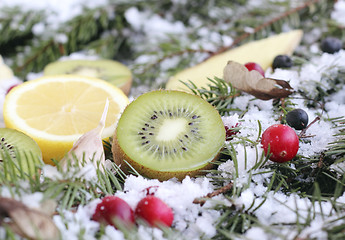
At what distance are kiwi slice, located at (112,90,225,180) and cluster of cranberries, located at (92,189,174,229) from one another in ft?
0.26

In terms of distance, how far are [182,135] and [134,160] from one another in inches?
3.1

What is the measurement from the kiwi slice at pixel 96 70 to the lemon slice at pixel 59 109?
0.54ft

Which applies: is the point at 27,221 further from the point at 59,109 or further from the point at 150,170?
the point at 59,109

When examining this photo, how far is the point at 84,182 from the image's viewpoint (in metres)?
0.40

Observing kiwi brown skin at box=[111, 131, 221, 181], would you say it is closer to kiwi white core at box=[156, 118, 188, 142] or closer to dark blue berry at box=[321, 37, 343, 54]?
kiwi white core at box=[156, 118, 188, 142]

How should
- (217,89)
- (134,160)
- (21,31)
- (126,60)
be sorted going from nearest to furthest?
(134,160)
(217,89)
(21,31)
(126,60)

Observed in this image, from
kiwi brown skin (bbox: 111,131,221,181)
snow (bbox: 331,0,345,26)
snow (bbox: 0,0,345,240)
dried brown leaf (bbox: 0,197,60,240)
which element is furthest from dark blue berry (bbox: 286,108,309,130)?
snow (bbox: 331,0,345,26)

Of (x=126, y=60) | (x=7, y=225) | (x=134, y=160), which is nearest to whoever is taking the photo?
(x=7, y=225)

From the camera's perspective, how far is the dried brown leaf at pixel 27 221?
0.32m

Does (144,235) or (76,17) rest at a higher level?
(76,17)

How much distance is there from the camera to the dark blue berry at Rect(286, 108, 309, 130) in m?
0.53

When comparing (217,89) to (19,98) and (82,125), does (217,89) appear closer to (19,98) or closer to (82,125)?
(82,125)

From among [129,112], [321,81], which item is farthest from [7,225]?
[321,81]

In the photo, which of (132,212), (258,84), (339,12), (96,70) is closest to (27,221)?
(132,212)
